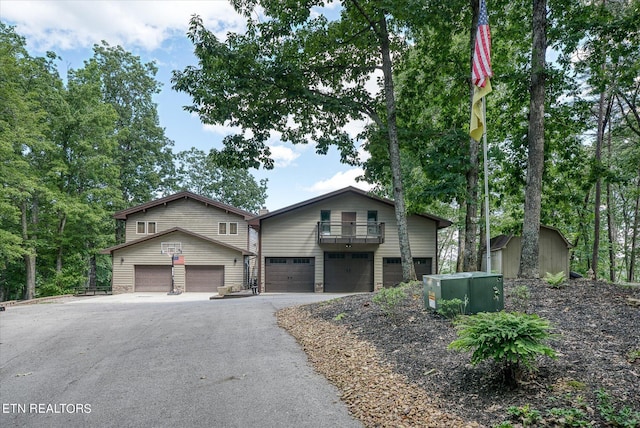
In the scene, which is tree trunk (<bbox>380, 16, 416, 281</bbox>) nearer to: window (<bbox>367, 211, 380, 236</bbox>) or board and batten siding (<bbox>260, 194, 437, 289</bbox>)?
window (<bbox>367, 211, 380, 236</bbox>)

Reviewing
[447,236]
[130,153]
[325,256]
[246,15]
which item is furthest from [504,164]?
[130,153]

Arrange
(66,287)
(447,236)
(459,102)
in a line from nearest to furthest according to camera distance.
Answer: (459,102), (66,287), (447,236)

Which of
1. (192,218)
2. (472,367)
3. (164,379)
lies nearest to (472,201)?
(472,367)

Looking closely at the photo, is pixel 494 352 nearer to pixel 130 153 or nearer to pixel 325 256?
pixel 325 256

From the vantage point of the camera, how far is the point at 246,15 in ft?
36.7

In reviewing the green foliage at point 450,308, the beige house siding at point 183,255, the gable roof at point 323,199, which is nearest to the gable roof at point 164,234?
the beige house siding at point 183,255

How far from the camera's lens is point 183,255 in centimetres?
2300

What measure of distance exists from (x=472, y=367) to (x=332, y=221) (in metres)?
18.4

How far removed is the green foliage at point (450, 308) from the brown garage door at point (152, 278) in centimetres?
2080

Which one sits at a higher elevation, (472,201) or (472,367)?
(472,201)

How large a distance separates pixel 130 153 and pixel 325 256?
21.0 m

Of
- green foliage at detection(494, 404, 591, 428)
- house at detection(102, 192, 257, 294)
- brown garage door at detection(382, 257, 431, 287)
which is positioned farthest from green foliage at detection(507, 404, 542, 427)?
house at detection(102, 192, 257, 294)

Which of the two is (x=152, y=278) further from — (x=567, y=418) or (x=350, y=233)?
(x=567, y=418)

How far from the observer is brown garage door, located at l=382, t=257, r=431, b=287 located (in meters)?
22.4
